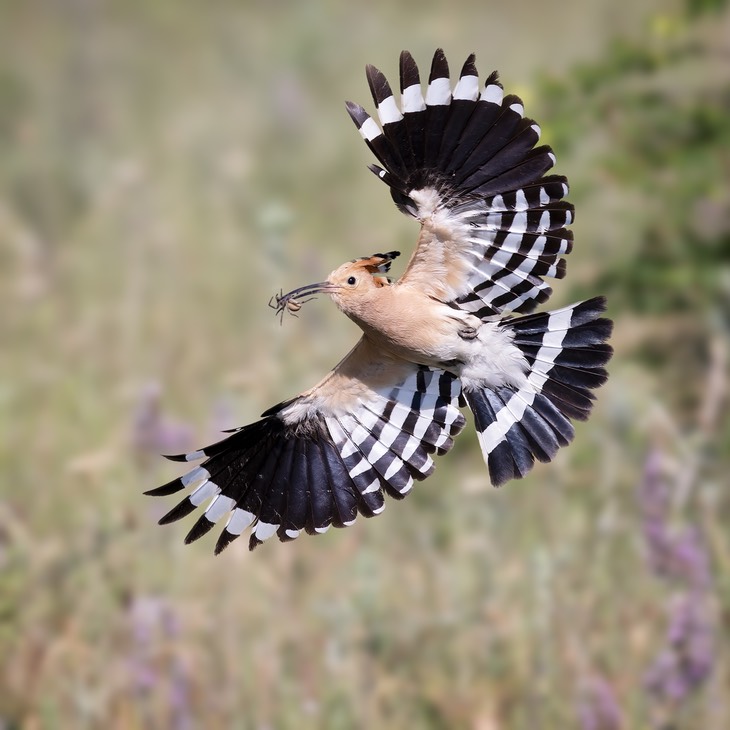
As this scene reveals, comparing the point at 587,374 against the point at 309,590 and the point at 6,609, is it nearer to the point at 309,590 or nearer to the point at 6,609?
the point at 309,590

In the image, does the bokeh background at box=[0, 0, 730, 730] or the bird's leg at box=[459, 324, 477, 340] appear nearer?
the bird's leg at box=[459, 324, 477, 340]

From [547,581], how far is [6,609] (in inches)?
53.9

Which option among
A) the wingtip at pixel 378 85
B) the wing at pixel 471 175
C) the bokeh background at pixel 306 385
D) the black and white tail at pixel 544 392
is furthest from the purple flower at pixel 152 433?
the wingtip at pixel 378 85

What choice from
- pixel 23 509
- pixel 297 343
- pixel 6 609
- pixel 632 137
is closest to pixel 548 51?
pixel 632 137

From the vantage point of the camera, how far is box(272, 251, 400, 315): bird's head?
294 centimetres

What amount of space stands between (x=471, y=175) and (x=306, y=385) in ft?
5.22

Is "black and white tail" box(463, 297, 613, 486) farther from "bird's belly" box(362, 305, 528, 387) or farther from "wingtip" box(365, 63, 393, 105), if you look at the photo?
"wingtip" box(365, 63, 393, 105)

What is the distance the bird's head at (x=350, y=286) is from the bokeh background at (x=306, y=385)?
624 mm

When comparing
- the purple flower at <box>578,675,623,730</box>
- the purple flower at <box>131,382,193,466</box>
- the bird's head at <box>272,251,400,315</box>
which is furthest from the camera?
the purple flower at <box>131,382,193,466</box>

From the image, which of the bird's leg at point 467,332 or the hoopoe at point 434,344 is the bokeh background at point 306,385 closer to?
the hoopoe at point 434,344

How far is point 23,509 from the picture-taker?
399 cm

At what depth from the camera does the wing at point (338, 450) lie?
3.20 m

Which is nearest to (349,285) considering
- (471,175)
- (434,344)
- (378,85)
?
(434,344)

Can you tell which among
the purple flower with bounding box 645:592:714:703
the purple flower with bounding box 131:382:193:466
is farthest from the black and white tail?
the purple flower with bounding box 131:382:193:466
